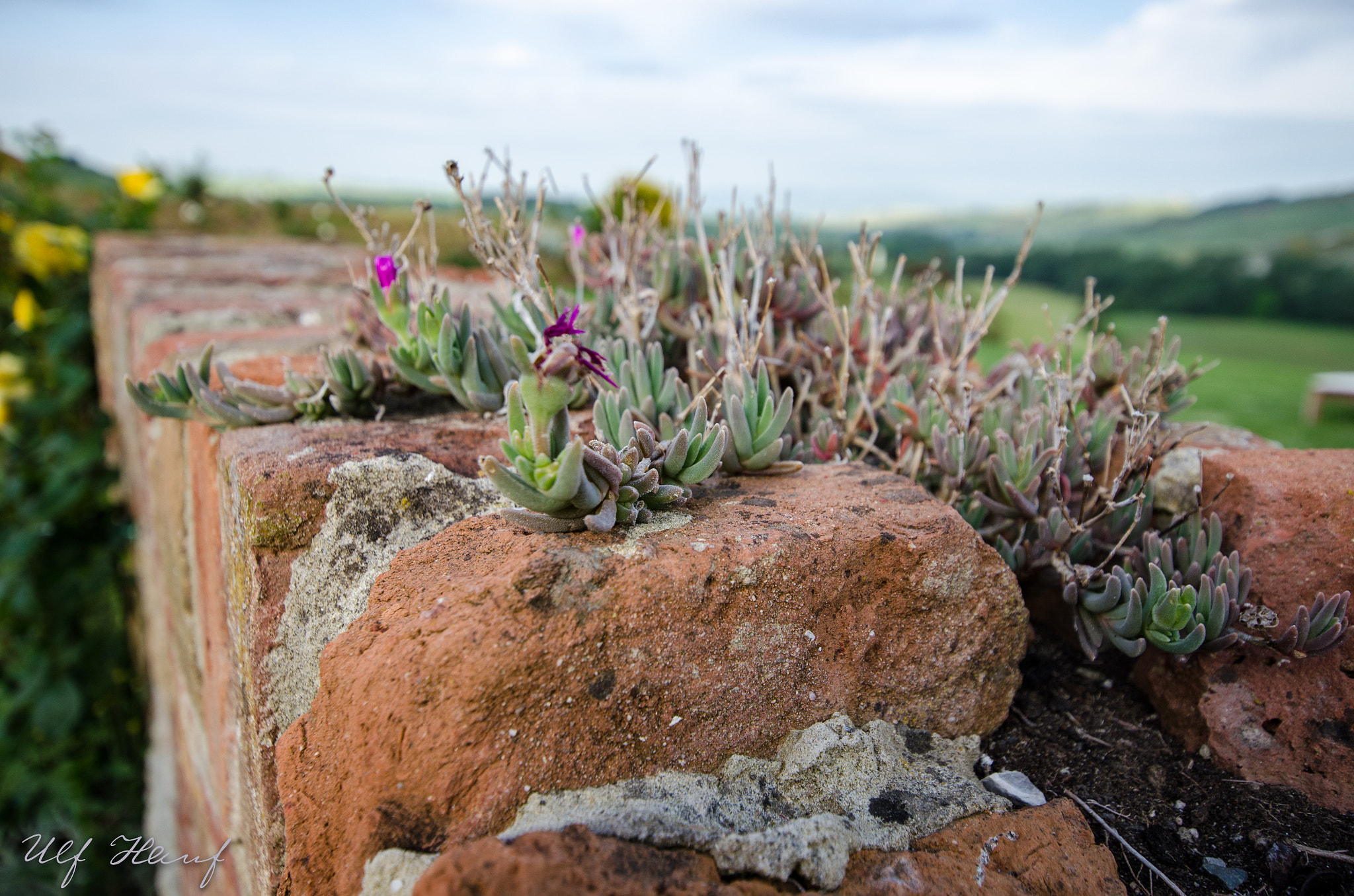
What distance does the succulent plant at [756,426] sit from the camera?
68.7 inches

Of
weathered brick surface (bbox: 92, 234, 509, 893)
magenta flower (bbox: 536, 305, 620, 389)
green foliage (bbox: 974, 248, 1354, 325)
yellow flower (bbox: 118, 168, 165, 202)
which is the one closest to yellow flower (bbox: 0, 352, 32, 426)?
weathered brick surface (bbox: 92, 234, 509, 893)

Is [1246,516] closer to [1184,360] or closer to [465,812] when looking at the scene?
[465,812]

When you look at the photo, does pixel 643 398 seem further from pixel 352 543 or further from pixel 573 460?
pixel 352 543

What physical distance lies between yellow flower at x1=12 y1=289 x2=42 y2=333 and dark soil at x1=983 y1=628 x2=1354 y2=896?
18.2ft

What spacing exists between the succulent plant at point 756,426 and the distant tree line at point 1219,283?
7.34 meters

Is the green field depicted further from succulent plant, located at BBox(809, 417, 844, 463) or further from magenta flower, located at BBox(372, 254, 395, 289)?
magenta flower, located at BBox(372, 254, 395, 289)

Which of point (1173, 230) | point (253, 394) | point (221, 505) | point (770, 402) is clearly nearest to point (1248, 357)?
point (770, 402)

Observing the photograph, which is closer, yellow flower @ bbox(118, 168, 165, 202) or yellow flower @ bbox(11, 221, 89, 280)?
yellow flower @ bbox(11, 221, 89, 280)

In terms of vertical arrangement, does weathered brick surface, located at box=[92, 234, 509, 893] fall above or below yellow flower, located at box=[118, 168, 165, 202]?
below

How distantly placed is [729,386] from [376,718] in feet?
3.55

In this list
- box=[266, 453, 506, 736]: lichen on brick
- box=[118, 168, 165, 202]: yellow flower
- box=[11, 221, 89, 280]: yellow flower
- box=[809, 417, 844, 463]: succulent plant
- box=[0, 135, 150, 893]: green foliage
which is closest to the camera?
box=[266, 453, 506, 736]: lichen on brick

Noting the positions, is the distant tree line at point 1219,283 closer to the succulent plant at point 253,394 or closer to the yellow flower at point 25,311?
the succulent plant at point 253,394

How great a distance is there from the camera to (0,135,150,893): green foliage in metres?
3.79

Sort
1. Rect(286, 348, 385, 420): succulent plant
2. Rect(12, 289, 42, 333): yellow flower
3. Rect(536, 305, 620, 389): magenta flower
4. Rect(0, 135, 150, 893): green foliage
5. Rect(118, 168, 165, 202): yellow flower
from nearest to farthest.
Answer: Rect(536, 305, 620, 389): magenta flower
Rect(286, 348, 385, 420): succulent plant
Rect(0, 135, 150, 893): green foliage
Rect(12, 289, 42, 333): yellow flower
Rect(118, 168, 165, 202): yellow flower
